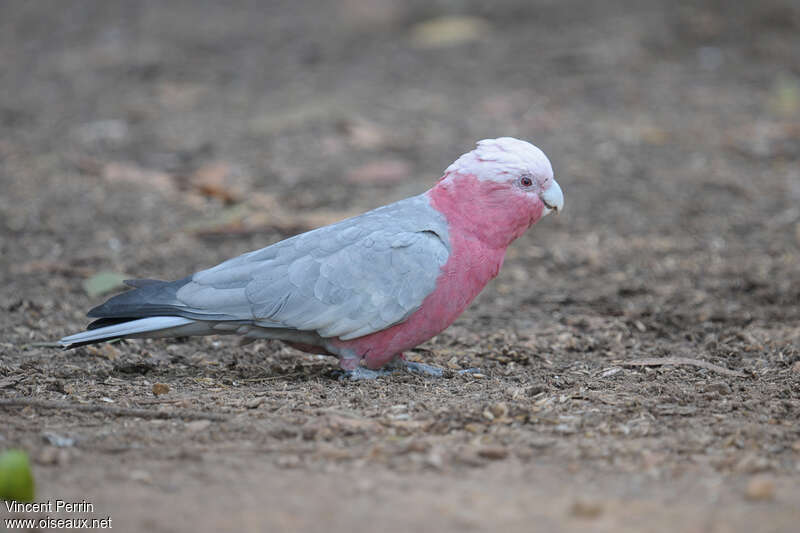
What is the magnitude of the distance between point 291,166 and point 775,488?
248 inches

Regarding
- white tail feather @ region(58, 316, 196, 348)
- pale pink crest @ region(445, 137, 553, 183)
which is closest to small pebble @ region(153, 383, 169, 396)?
white tail feather @ region(58, 316, 196, 348)

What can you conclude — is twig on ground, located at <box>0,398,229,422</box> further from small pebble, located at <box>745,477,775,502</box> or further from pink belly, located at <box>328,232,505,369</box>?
small pebble, located at <box>745,477,775,502</box>

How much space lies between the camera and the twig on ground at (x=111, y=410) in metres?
3.75

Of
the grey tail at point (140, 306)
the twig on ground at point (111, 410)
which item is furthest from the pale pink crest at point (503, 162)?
the twig on ground at point (111, 410)

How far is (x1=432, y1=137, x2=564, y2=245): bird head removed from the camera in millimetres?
4453

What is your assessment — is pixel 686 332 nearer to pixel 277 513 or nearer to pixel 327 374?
pixel 327 374

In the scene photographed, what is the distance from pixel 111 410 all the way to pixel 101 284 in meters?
2.28

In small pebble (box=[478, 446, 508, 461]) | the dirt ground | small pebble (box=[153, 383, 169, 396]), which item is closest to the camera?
the dirt ground

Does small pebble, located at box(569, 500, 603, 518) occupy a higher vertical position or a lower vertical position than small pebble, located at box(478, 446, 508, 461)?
higher

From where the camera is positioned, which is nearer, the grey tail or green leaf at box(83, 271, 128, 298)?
the grey tail

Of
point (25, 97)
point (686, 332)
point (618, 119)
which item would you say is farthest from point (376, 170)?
point (25, 97)

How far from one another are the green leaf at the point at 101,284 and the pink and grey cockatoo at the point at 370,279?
152cm

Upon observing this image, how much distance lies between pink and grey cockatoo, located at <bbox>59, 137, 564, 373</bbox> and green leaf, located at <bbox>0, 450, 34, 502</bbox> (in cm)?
140

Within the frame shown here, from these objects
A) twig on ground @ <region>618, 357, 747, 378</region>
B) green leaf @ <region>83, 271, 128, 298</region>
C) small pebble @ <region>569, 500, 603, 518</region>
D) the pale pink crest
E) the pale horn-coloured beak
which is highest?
the pale pink crest
